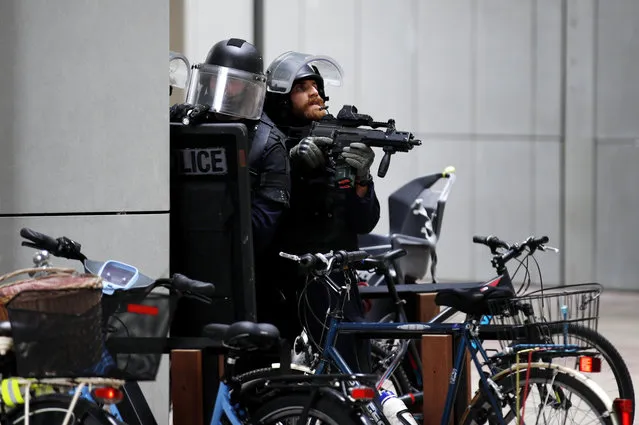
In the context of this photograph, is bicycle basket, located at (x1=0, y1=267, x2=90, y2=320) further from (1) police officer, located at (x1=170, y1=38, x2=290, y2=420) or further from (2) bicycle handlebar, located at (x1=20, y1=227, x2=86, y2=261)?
(1) police officer, located at (x1=170, y1=38, x2=290, y2=420)

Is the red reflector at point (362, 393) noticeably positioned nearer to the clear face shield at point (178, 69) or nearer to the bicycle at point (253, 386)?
the bicycle at point (253, 386)

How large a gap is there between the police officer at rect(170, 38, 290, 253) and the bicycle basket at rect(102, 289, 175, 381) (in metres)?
1.89

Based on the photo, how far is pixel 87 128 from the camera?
5609mm

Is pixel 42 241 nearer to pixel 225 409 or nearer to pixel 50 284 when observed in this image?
pixel 50 284

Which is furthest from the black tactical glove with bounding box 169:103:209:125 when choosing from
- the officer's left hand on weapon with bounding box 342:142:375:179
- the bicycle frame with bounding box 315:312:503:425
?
the bicycle frame with bounding box 315:312:503:425

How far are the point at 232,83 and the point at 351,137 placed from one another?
0.59 metres

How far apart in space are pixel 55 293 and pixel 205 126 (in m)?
2.11

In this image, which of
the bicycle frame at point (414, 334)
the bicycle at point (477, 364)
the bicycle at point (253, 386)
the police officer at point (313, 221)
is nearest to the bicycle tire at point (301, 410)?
the bicycle at point (253, 386)

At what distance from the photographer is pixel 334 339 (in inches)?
214

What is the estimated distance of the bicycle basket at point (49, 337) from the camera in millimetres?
3539

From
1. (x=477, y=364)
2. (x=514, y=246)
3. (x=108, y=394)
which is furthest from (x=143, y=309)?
(x=514, y=246)

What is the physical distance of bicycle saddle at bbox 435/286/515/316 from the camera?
5.27m

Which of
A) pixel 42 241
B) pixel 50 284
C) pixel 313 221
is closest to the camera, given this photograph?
pixel 50 284

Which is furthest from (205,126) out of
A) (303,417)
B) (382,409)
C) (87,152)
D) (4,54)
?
(303,417)
